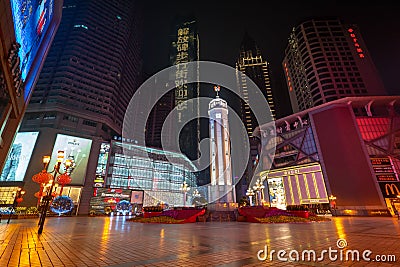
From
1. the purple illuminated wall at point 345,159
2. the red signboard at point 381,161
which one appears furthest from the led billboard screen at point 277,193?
the red signboard at point 381,161

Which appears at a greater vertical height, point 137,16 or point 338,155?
point 137,16

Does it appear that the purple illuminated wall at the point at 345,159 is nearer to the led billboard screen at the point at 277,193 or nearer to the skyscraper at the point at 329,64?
the led billboard screen at the point at 277,193

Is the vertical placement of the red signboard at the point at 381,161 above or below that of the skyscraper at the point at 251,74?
below

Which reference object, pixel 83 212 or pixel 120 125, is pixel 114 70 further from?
pixel 83 212

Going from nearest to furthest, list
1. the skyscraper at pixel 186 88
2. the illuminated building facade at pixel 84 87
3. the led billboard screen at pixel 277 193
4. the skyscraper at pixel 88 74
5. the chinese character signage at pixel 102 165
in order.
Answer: the led billboard screen at pixel 277 193 < the illuminated building facade at pixel 84 87 < the chinese character signage at pixel 102 165 < the skyscraper at pixel 88 74 < the skyscraper at pixel 186 88

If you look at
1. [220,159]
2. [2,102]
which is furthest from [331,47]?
[2,102]

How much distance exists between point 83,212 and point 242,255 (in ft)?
167

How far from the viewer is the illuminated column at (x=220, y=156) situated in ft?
123

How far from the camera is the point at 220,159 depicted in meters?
41.8

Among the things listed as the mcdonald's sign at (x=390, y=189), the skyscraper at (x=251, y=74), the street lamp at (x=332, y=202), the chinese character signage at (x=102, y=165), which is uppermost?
the skyscraper at (x=251, y=74)

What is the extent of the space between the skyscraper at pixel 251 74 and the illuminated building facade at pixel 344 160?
72.3 m

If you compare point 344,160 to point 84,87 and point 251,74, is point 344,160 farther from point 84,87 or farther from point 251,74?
point 251,74

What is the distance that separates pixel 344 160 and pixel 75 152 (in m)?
57.4

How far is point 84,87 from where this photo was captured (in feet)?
195
